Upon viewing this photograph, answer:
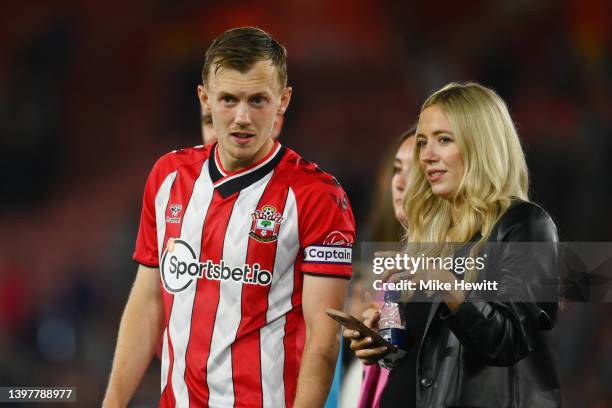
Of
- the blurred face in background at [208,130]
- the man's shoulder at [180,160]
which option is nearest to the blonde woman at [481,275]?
the man's shoulder at [180,160]

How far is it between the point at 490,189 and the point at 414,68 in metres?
3.87

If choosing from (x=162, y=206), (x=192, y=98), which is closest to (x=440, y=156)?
(x=162, y=206)

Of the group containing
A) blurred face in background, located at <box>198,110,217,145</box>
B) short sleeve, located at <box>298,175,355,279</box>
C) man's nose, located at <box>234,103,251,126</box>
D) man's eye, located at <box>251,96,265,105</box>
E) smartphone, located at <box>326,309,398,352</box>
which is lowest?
smartphone, located at <box>326,309,398,352</box>

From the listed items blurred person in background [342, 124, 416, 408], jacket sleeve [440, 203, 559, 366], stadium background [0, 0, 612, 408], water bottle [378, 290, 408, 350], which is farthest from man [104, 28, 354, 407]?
stadium background [0, 0, 612, 408]

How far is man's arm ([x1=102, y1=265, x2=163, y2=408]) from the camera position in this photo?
2428 millimetres

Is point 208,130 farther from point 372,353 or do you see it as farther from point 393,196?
point 372,353

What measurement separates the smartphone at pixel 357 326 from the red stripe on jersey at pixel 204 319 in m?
→ 0.39

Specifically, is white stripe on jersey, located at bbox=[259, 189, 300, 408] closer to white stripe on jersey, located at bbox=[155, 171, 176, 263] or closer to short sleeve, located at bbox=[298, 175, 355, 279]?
short sleeve, located at bbox=[298, 175, 355, 279]

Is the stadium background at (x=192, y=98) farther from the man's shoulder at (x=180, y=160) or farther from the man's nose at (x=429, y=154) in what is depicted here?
the man's nose at (x=429, y=154)

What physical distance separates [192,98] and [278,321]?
3.76 metres

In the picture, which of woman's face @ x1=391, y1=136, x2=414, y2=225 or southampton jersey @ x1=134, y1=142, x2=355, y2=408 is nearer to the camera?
southampton jersey @ x1=134, y1=142, x2=355, y2=408

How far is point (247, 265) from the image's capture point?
2.30m

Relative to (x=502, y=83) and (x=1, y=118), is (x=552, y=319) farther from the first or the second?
(x=1, y=118)

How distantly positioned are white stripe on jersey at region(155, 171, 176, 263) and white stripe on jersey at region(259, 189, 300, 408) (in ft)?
1.21
